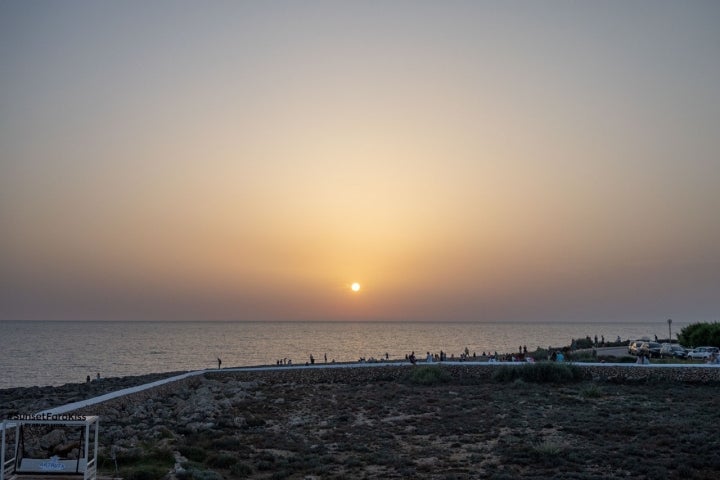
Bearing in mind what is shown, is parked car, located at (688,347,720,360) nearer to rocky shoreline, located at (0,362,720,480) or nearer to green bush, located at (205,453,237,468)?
rocky shoreline, located at (0,362,720,480)

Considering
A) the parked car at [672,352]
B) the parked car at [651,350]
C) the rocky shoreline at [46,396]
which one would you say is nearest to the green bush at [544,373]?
the parked car at [651,350]

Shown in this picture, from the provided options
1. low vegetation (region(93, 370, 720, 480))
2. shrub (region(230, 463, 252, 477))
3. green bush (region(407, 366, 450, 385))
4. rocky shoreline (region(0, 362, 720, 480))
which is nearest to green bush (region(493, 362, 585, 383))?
low vegetation (region(93, 370, 720, 480))

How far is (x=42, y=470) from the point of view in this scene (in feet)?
42.7

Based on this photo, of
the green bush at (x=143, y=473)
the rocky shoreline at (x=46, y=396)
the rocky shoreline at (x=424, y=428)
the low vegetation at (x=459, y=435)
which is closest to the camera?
the green bush at (x=143, y=473)

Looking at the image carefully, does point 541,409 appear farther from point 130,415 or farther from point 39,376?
point 39,376

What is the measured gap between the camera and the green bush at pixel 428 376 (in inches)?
1508

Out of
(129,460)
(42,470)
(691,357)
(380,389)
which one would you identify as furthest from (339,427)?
(691,357)

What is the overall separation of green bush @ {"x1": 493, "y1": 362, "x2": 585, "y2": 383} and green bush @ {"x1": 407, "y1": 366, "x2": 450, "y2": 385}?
3.23m

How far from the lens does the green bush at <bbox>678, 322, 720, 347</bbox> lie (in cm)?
5384

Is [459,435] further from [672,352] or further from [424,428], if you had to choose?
[672,352]

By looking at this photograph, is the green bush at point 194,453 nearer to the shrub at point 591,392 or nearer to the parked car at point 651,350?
the shrub at point 591,392

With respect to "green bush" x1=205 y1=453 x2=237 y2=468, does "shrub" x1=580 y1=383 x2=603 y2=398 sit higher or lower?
higher

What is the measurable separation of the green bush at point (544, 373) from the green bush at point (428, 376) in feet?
10.6

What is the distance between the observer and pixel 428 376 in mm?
38750
